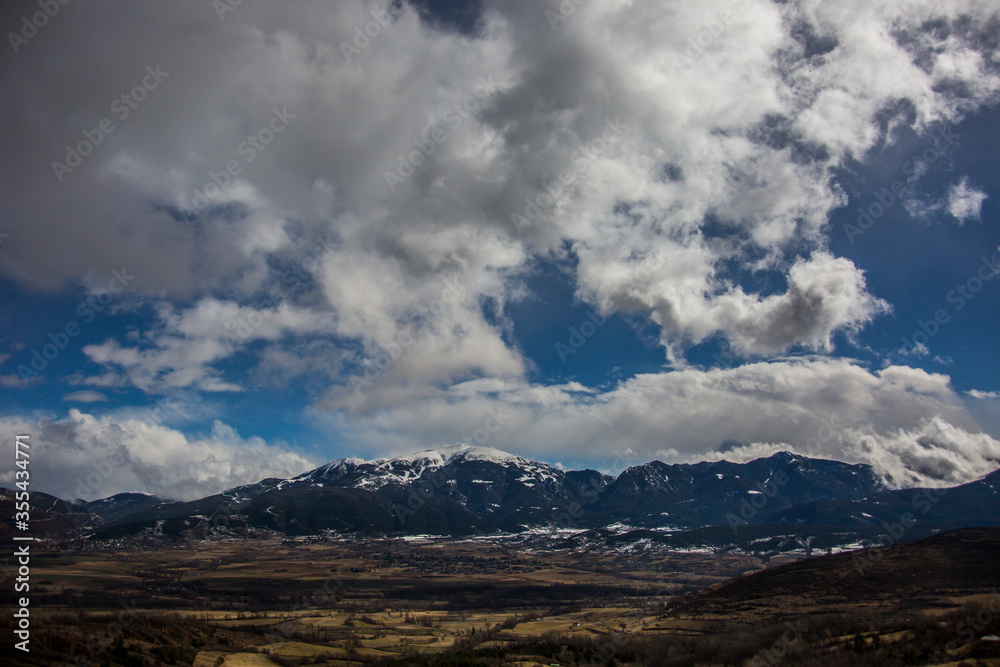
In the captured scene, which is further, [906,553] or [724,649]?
[906,553]

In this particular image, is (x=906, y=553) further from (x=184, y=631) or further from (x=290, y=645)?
(x=184, y=631)

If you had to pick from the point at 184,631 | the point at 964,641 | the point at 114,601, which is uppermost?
the point at 964,641

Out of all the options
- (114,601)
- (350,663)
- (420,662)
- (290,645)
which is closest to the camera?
(420,662)

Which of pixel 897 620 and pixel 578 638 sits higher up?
pixel 897 620

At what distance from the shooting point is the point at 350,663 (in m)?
117

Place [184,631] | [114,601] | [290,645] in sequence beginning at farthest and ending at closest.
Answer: [114,601], [290,645], [184,631]

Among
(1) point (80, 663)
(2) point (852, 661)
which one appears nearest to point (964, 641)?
(2) point (852, 661)

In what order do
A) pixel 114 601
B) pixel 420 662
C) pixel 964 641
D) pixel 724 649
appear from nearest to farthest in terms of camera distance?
pixel 964 641, pixel 420 662, pixel 724 649, pixel 114 601

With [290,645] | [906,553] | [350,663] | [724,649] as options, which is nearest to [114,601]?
[290,645]

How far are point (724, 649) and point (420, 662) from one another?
177 feet

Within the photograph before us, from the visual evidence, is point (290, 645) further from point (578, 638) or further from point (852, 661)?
point (852, 661)

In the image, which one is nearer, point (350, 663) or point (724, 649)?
point (724, 649)

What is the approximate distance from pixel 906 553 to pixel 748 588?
50071 millimetres

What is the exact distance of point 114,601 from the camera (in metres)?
197
